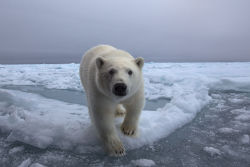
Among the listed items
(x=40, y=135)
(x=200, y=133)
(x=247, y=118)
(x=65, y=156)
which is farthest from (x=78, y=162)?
(x=247, y=118)

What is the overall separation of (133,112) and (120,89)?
779 millimetres

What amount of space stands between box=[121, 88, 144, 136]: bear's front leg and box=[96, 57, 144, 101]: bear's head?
0.18 metres

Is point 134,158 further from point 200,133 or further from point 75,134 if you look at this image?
point 200,133

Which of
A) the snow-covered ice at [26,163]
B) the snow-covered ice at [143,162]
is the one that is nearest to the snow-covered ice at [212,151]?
the snow-covered ice at [143,162]

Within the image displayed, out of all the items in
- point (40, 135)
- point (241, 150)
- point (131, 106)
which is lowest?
point (40, 135)

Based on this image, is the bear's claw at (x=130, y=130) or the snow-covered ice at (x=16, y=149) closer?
the snow-covered ice at (x=16, y=149)

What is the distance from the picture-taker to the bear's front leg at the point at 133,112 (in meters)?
2.59

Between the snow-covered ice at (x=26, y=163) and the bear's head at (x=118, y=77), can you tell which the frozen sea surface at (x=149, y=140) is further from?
the bear's head at (x=118, y=77)

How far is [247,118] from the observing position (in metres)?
3.20

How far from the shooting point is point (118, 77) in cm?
203

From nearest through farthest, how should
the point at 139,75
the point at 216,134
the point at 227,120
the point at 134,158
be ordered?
the point at 134,158 → the point at 139,75 → the point at 216,134 → the point at 227,120

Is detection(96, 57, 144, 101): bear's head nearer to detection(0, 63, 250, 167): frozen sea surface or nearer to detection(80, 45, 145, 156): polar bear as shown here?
detection(80, 45, 145, 156): polar bear

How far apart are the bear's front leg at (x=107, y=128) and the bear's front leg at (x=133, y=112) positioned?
0.32m

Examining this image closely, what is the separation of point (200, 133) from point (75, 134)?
1.63 meters
